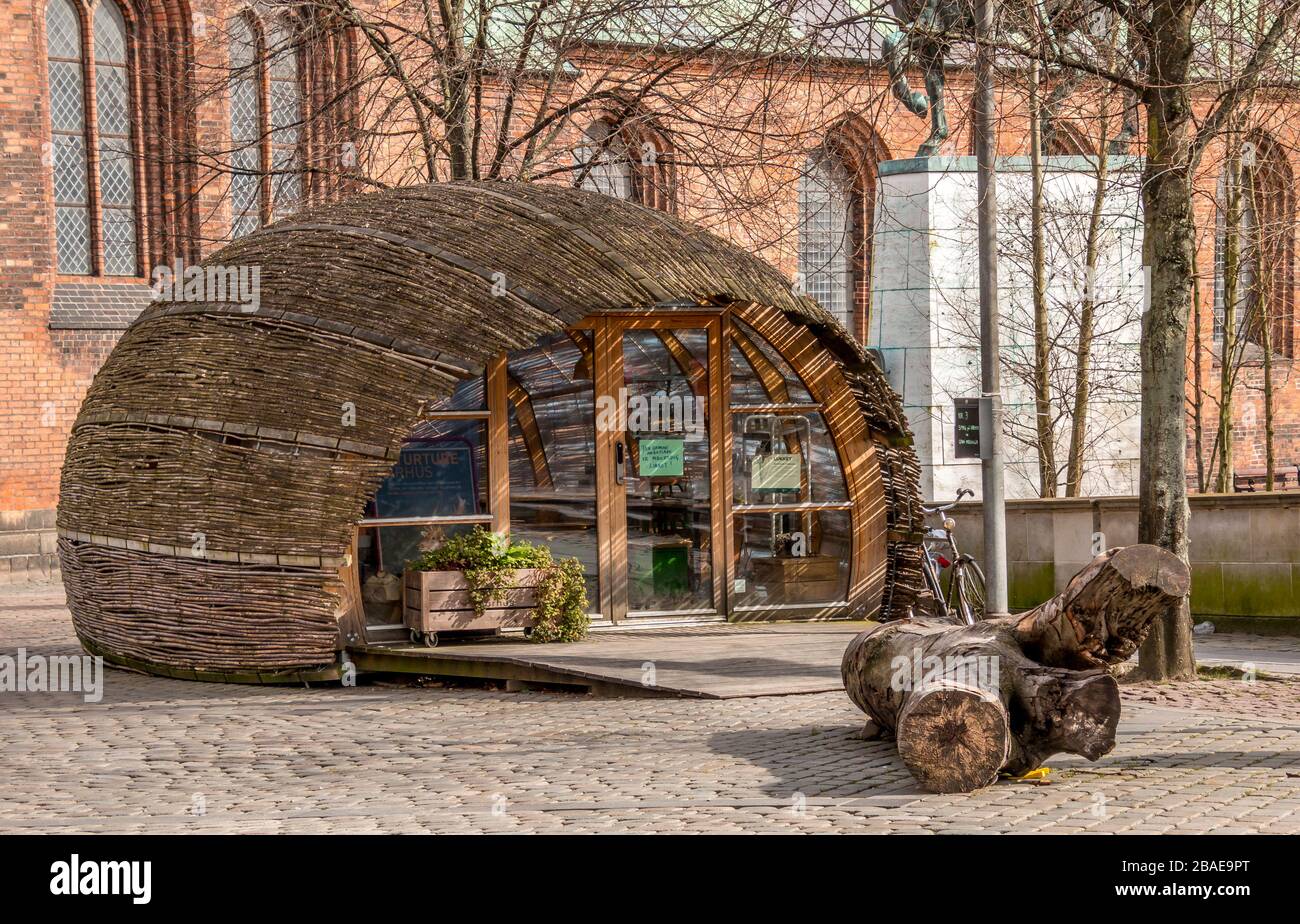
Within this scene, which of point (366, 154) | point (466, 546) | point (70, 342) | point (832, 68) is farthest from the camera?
point (70, 342)

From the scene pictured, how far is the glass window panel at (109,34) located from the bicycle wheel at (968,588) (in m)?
16.2

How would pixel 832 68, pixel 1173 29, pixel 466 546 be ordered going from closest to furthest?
pixel 1173 29 < pixel 466 546 < pixel 832 68

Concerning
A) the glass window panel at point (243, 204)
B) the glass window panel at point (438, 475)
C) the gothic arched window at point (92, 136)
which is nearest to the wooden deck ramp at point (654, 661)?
the glass window panel at point (438, 475)

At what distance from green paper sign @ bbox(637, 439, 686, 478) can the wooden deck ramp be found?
1.23 meters

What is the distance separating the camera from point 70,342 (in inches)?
961

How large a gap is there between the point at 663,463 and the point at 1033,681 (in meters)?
5.87

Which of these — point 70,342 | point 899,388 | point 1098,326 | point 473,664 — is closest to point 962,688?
point 473,664

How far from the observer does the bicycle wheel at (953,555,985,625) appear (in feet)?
50.6

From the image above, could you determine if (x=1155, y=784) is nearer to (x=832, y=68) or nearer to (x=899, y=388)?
(x=832, y=68)

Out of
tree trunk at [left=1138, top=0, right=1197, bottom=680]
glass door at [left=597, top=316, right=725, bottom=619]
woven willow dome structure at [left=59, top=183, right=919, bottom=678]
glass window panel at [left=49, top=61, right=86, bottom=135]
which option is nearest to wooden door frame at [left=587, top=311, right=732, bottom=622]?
glass door at [left=597, top=316, right=725, bottom=619]

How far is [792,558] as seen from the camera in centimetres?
1398

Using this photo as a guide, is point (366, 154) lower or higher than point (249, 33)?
lower

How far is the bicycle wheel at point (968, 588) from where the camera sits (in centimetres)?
1542

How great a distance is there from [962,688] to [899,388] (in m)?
11.8
